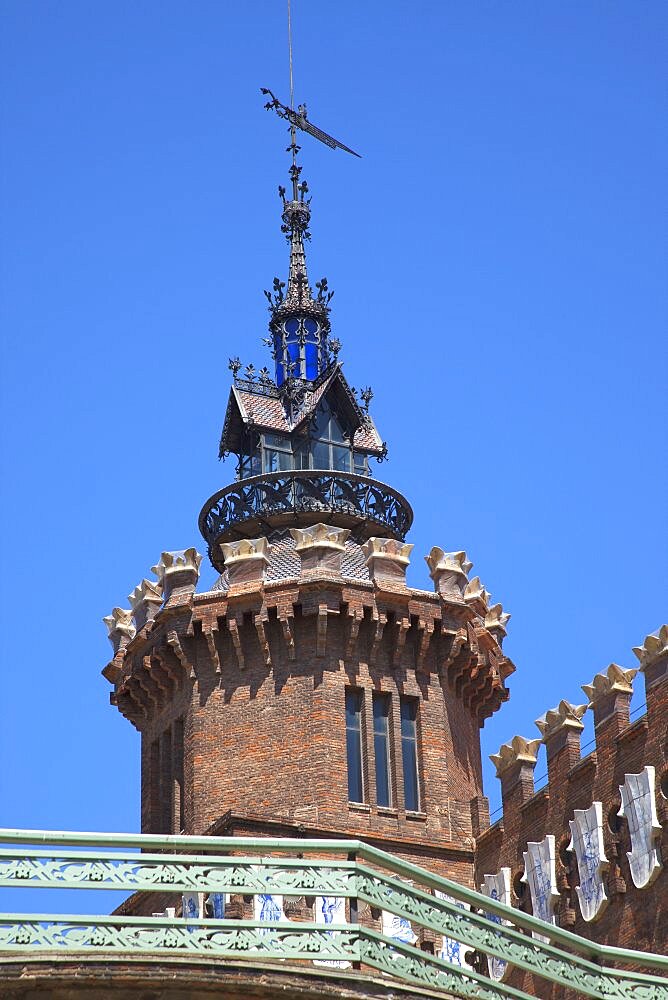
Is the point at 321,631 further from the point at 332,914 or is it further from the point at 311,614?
the point at 332,914

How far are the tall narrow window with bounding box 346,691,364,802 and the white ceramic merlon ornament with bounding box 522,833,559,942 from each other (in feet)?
14.8

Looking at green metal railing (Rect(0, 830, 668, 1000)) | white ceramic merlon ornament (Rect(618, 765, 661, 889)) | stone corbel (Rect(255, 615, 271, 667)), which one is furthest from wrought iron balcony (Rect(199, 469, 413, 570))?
green metal railing (Rect(0, 830, 668, 1000))

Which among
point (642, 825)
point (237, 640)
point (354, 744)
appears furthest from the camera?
point (237, 640)

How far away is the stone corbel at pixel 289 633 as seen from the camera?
4066cm

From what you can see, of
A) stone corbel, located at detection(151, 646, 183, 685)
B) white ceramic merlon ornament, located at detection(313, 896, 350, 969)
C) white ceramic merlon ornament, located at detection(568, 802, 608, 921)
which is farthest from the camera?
stone corbel, located at detection(151, 646, 183, 685)

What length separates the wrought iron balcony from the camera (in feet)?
146

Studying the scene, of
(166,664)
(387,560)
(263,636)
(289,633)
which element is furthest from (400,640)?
(166,664)

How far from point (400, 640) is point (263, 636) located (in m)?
2.89

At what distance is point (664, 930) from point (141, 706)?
1610cm

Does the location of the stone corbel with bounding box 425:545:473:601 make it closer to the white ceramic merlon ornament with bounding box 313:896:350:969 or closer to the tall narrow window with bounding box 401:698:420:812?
the tall narrow window with bounding box 401:698:420:812

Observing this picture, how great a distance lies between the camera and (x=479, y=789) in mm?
42562

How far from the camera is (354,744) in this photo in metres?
40.3

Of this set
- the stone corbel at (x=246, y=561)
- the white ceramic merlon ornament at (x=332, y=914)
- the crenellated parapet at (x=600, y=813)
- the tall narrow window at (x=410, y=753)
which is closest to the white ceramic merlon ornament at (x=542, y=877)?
the crenellated parapet at (x=600, y=813)

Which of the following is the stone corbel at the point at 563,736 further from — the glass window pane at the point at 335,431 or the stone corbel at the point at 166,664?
the glass window pane at the point at 335,431
